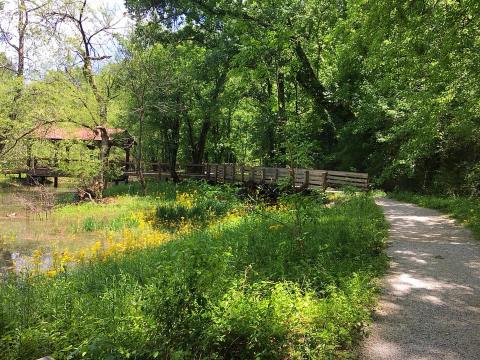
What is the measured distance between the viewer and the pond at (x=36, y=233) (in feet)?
34.1

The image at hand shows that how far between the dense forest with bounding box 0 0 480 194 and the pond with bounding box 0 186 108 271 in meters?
2.53

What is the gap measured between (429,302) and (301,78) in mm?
19549

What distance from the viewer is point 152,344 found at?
333cm

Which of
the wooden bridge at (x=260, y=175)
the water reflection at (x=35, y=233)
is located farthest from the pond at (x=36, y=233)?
the wooden bridge at (x=260, y=175)

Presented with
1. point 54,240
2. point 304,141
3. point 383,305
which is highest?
point 304,141

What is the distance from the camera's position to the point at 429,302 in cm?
518

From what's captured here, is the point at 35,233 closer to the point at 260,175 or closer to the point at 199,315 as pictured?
the point at 199,315

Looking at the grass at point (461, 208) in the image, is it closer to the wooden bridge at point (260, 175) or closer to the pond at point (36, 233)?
the wooden bridge at point (260, 175)

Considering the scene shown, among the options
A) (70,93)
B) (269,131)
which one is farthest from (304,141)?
(269,131)

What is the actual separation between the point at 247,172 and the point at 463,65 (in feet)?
46.2

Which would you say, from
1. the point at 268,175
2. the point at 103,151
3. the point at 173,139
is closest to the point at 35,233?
the point at 103,151

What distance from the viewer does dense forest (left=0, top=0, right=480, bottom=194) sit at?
33.7 ft

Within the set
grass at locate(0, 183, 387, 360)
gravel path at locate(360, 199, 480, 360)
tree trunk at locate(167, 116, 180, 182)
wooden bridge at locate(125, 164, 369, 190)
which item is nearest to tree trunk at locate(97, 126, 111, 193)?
wooden bridge at locate(125, 164, 369, 190)

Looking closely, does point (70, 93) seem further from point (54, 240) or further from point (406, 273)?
point (406, 273)
